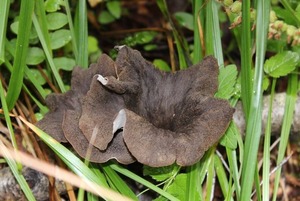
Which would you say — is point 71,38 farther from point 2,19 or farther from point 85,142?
point 85,142

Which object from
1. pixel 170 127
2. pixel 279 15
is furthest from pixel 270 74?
pixel 170 127

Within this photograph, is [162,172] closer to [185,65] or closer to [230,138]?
[230,138]

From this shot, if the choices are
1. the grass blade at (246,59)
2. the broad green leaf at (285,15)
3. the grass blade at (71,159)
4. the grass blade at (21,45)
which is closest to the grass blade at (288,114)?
the broad green leaf at (285,15)

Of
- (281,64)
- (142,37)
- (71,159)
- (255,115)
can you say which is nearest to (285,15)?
(281,64)

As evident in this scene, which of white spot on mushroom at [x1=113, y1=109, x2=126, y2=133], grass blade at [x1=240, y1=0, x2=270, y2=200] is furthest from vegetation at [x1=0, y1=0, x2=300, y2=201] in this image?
white spot on mushroom at [x1=113, y1=109, x2=126, y2=133]

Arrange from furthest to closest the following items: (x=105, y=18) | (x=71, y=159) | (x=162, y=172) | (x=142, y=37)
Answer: (x=105, y=18)
(x=142, y=37)
(x=162, y=172)
(x=71, y=159)

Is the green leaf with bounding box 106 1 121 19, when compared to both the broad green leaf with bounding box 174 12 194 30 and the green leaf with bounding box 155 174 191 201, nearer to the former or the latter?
the broad green leaf with bounding box 174 12 194 30

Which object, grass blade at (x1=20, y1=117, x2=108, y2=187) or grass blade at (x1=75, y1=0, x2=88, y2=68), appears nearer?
grass blade at (x1=20, y1=117, x2=108, y2=187)
